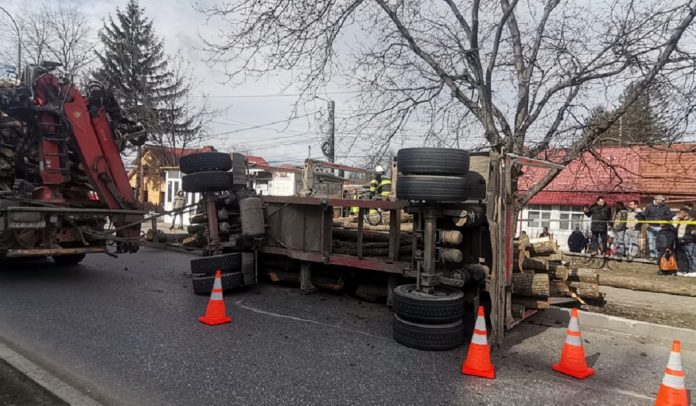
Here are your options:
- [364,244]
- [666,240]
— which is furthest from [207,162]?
[666,240]

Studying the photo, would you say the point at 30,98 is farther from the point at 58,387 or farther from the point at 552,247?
the point at 552,247

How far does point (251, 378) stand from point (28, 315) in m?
3.78

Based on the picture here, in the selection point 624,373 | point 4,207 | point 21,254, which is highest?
point 4,207

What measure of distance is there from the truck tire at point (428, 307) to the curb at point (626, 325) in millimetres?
2168

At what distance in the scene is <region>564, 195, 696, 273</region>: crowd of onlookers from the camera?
10.8 metres

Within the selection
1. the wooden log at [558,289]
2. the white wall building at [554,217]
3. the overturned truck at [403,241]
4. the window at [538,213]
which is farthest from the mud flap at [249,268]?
the window at [538,213]

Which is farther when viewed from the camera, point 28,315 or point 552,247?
point 552,247

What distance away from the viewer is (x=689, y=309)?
731cm

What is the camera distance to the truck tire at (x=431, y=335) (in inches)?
205

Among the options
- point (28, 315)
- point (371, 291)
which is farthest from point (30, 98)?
point (371, 291)

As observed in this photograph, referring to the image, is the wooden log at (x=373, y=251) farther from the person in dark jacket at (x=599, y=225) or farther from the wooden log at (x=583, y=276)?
the person in dark jacket at (x=599, y=225)

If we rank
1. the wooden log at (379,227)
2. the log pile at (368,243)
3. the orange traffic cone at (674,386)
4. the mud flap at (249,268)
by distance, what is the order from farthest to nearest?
the mud flap at (249,268), the wooden log at (379,227), the log pile at (368,243), the orange traffic cone at (674,386)

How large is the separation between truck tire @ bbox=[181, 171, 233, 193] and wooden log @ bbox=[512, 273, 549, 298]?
15.3ft

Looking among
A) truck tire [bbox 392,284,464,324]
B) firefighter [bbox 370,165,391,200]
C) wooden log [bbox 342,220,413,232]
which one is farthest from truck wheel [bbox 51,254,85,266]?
truck tire [bbox 392,284,464,324]
